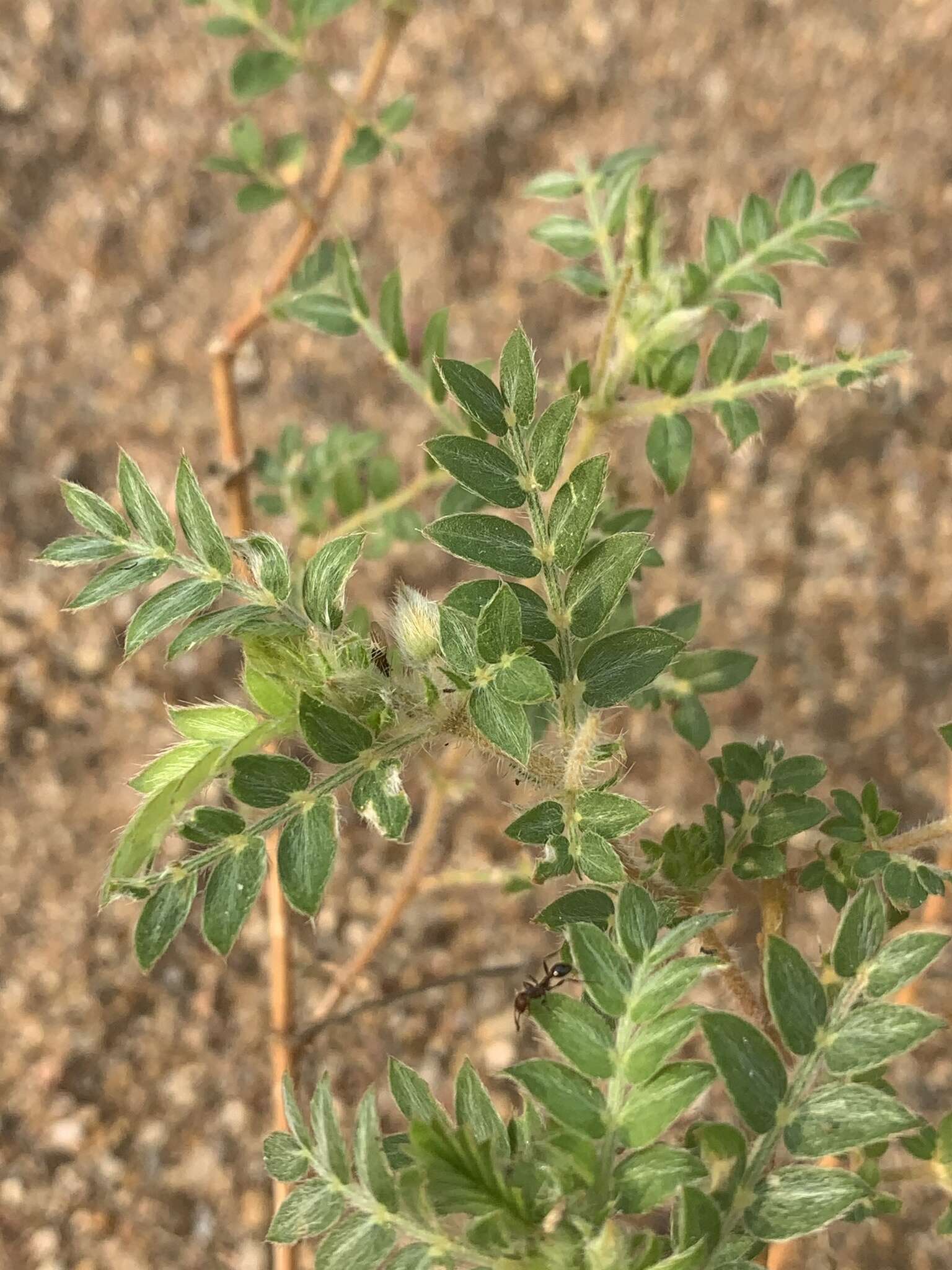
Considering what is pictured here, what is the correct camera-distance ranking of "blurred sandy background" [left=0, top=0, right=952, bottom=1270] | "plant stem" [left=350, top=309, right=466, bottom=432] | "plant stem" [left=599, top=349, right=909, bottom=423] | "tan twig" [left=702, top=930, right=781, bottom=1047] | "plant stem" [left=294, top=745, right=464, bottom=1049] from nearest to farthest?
"tan twig" [left=702, top=930, right=781, bottom=1047], "plant stem" [left=599, top=349, right=909, bottom=423], "plant stem" [left=350, top=309, right=466, bottom=432], "plant stem" [left=294, top=745, right=464, bottom=1049], "blurred sandy background" [left=0, top=0, right=952, bottom=1270]

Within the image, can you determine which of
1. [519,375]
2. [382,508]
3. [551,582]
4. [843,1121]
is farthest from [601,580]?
[382,508]

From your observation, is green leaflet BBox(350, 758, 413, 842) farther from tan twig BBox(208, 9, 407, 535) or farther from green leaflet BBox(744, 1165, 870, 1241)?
tan twig BBox(208, 9, 407, 535)

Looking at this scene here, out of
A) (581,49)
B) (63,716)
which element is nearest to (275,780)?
(63,716)

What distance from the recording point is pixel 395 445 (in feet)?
7.79

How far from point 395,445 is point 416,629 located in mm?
1658

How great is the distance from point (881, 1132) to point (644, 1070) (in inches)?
5.4

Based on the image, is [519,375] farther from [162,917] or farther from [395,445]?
[395,445]

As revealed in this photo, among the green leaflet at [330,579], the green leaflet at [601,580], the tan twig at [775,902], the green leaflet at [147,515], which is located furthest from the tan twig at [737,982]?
the green leaflet at [147,515]

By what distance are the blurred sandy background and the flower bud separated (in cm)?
118

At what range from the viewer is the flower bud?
2.52 feet

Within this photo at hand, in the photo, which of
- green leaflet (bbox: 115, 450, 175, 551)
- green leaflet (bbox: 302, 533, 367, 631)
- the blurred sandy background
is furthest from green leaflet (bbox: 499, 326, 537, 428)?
the blurred sandy background

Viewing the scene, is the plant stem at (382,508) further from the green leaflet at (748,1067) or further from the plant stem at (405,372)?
the green leaflet at (748,1067)

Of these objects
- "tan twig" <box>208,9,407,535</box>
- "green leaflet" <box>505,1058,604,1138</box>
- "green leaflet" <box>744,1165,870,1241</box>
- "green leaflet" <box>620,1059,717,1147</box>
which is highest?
"tan twig" <box>208,9,407,535</box>

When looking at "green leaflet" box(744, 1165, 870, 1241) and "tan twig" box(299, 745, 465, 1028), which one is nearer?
"green leaflet" box(744, 1165, 870, 1241)
